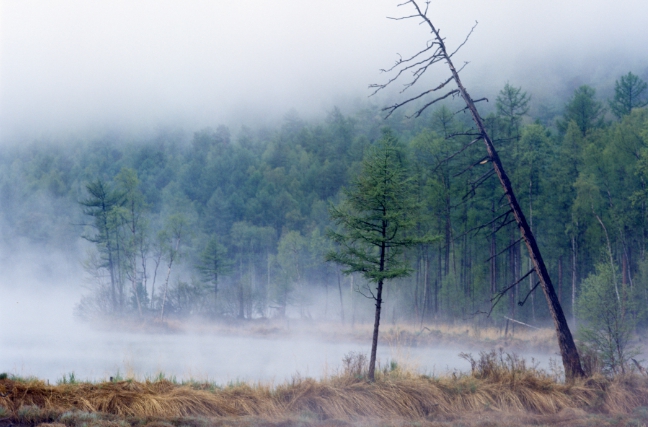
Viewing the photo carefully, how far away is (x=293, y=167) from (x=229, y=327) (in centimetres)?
2842

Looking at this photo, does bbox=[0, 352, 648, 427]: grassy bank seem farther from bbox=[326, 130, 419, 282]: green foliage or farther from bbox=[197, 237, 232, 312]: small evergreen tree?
bbox=[197, 237, 232, 312]: small evergreen tree

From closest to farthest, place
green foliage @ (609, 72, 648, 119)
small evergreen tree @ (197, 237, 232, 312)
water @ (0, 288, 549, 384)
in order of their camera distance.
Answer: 1. water @ (0, 288, 549, 384)
2. small evergreen tree @ (197, 237, 232, 312)
3. green foliage @ (609, 72, 648, 119)

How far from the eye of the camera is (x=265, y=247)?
6038cm

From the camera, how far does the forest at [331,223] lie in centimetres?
3550

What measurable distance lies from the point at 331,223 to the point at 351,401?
1779 inches

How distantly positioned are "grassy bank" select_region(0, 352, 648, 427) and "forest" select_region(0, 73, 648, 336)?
568 centimetres

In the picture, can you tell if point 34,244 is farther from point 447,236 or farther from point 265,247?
point 447,236

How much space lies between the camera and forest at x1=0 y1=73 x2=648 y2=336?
1398 inches

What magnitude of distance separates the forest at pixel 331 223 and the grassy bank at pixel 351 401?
224 inches

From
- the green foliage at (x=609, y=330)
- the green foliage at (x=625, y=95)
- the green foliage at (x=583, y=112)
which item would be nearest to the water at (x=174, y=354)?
the green foliage at (x=609, y=330)

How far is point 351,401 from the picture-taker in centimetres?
930

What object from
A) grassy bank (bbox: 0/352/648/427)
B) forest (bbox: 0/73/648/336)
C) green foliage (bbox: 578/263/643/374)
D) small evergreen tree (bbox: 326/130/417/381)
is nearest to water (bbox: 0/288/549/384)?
grassy bank (bbox: 0/352/648/427)

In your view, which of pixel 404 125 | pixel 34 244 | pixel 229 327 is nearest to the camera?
pixel 229 327

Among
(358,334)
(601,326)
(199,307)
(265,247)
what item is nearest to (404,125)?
(265,247)
